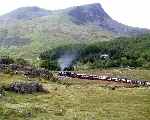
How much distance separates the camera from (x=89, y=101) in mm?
61000

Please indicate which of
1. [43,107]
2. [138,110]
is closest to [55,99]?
[43,107]

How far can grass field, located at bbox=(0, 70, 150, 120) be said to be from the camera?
47156mm

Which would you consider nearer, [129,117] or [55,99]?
[129,117]

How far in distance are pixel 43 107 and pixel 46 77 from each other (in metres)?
41.0

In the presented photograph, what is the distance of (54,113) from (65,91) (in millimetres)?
22965

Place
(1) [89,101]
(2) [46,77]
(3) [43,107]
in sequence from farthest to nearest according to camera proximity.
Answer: (2) [46,77], (1) [89,101], (3) [43,107]

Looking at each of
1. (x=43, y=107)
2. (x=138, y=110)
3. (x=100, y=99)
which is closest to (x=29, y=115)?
(x=43, y=107)

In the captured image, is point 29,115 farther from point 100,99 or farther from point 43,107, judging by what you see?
point 100,99

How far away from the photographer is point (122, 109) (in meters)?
Answer: 54.4

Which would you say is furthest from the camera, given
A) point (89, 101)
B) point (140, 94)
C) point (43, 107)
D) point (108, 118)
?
point (140, 94)

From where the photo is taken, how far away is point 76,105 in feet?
185

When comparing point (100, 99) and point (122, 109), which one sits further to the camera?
point (100, 99)

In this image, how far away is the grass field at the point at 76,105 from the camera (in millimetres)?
47156

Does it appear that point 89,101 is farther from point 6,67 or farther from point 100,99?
point 6,67
